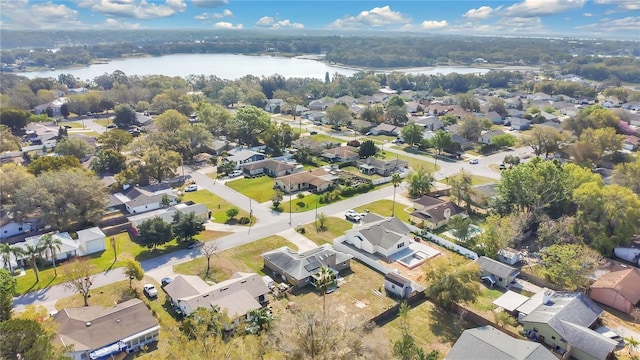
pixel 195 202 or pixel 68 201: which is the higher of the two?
pixel 68 201

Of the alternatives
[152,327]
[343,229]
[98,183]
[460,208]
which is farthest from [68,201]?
[460,208]

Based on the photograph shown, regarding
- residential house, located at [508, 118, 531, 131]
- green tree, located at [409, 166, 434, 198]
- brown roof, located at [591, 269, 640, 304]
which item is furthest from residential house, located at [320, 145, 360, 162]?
residential house, located at [508, 118, 531, 131]

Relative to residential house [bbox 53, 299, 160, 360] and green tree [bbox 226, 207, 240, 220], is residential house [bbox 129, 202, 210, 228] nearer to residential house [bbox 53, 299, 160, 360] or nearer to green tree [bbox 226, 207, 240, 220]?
green tree [bbox 226, 207, 240, 220]

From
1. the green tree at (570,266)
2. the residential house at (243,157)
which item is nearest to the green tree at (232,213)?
the residential house at (243,157)

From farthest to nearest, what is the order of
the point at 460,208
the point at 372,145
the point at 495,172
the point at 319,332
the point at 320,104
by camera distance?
the point at 320,104, the point at 372,145, the point at 495,172, the point at 460,208, the point at 319,332

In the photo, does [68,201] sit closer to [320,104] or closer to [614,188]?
[614,188]

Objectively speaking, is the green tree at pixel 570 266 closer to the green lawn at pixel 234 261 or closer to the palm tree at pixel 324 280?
the palm tree at pixel 324 280
